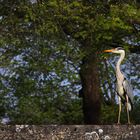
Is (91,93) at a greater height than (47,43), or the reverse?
(47,43)

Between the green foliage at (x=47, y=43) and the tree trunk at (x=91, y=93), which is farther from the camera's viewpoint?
the tree trunk at (x=91, y=93)

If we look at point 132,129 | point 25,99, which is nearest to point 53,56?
point 25,99

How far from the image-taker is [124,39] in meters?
16.0

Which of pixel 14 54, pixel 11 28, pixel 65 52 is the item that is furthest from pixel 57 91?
pixel 11 28

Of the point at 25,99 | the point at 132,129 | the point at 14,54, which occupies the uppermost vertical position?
the point at 14,54

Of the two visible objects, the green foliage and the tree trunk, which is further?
the tree trunk

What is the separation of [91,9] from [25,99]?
265 inches

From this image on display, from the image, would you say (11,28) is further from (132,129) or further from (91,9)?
(132,129)

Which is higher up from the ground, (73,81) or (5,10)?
(5,10)

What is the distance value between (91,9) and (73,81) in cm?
694

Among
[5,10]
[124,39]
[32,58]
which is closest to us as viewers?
[5,10]

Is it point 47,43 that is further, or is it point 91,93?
point 91,93

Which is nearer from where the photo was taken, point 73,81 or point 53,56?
point 53,56

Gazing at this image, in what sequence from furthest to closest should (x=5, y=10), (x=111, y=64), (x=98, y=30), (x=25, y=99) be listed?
(x=111, y=64) → (x=25, y=99) → (x=98, y=30) → (x=5, y=10)
